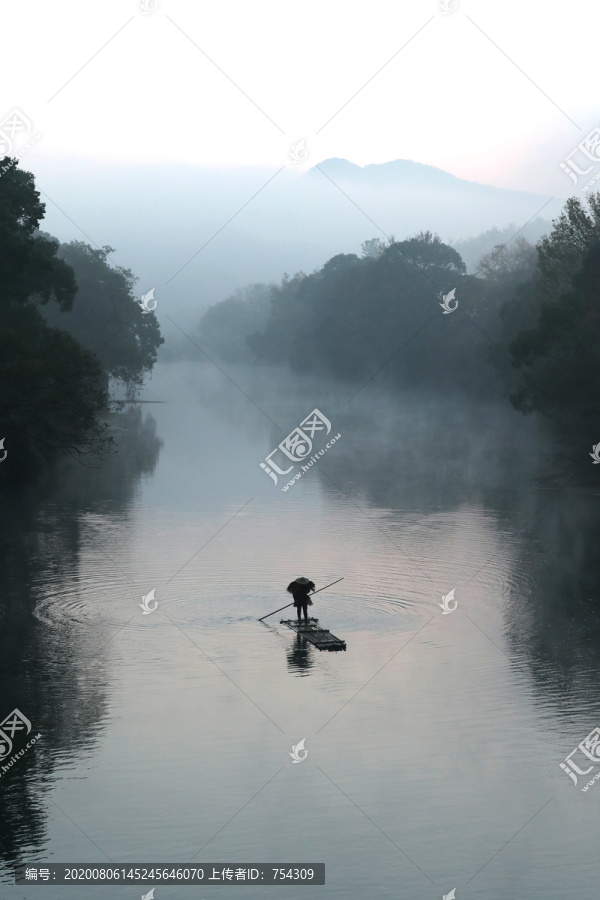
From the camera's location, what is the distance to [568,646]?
2894 cm

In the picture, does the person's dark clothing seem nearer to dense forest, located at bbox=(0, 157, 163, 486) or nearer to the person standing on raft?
the person standing on raft

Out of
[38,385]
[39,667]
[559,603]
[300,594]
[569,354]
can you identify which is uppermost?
[569,354]

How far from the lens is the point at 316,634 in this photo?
2872cm

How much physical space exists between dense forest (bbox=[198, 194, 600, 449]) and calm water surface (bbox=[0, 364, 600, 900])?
15270 millimetres

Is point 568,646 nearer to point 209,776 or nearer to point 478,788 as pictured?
point 478,788

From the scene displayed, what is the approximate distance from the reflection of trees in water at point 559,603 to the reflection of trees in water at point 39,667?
32.7ft

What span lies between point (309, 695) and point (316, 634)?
456 cm

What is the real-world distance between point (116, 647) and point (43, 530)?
20.2 m

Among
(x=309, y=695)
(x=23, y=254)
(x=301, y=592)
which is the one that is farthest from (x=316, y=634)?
(x=23, y=254)

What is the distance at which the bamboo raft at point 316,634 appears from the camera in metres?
27.5
